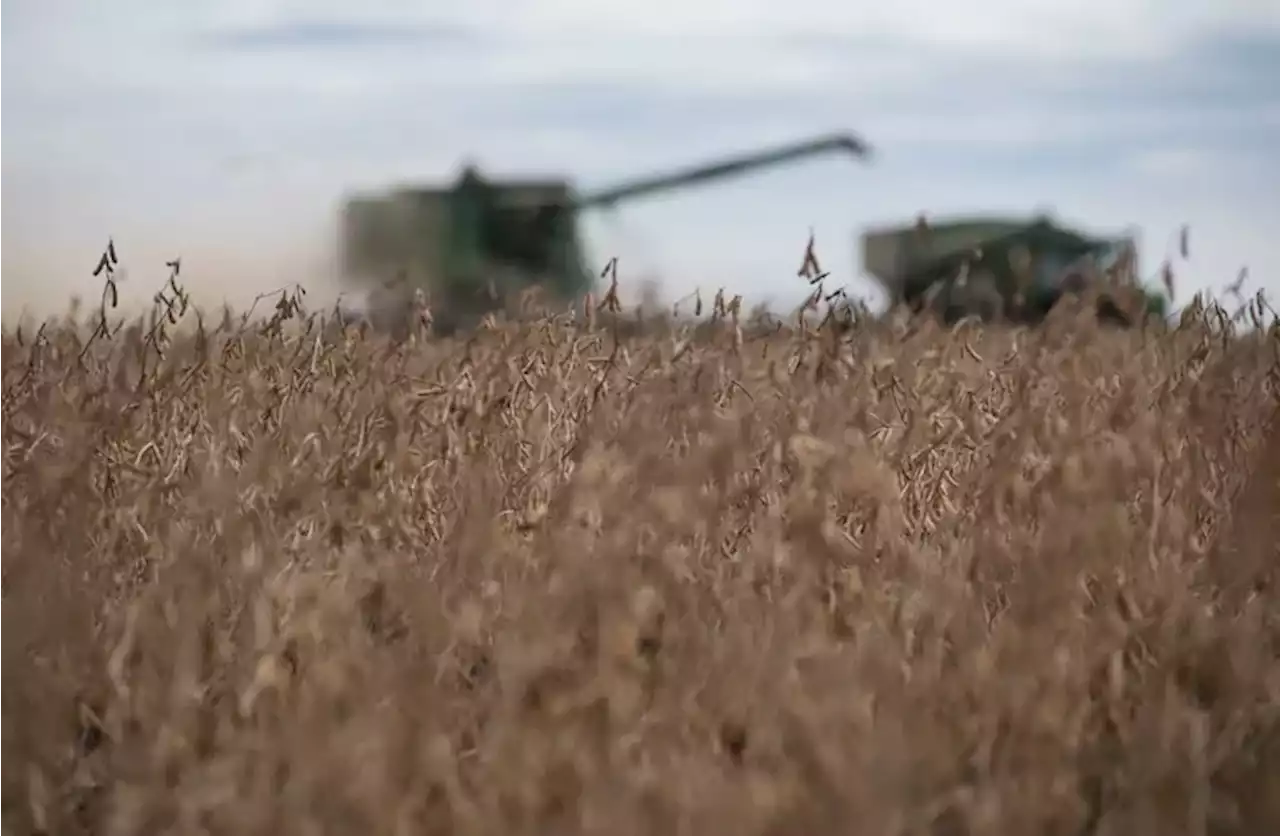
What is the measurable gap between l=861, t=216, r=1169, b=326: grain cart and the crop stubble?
0.11 m

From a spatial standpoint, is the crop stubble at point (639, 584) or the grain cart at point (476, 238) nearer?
the crop stubble at point (639, 584)

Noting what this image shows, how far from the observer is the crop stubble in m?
1.28

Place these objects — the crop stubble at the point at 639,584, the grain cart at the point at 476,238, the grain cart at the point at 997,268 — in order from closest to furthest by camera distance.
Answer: the crop stubble at the point at 639,584
the grain cart at the point at 997,268
the grain cart at the point at 476,238

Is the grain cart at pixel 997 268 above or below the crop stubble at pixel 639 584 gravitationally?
above

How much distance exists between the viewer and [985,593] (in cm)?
170

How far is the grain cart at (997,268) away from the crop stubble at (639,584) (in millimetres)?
107

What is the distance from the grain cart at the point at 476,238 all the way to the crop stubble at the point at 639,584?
0.32 m

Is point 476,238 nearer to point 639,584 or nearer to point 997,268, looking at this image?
point 997,268

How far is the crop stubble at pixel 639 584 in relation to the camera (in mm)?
1277

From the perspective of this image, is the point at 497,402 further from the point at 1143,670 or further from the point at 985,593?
the point at 1143,670

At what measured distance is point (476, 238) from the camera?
445cm

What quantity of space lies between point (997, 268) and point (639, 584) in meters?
2.54

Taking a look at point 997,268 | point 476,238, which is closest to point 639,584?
point 997,268

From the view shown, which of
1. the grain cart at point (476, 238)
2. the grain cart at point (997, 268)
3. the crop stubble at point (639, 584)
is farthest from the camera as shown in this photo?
the grain cart at point (476, 238)
